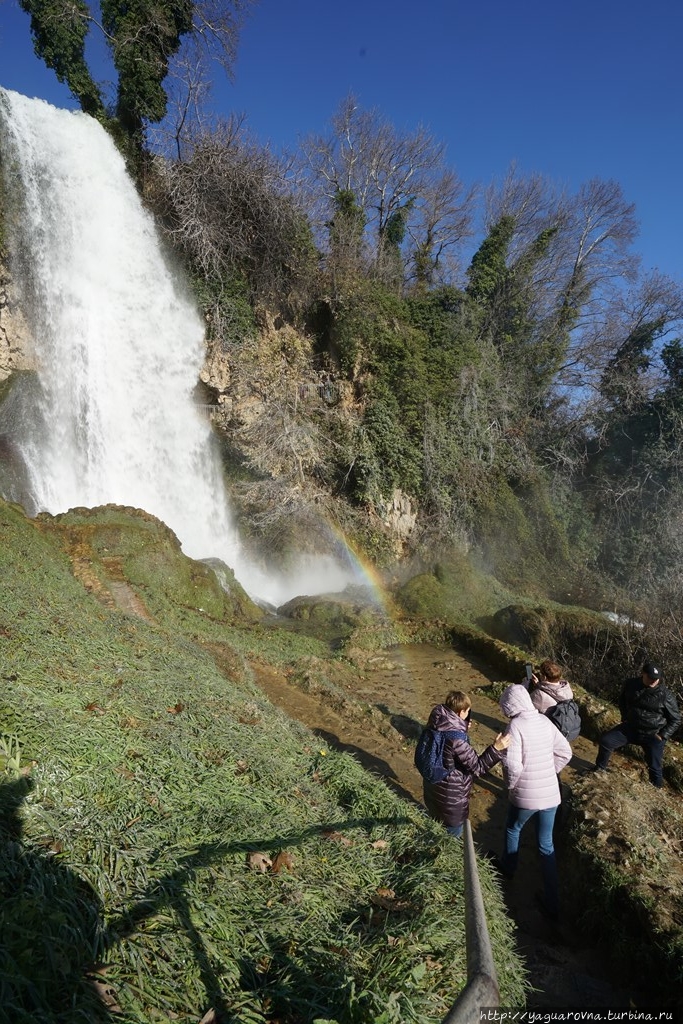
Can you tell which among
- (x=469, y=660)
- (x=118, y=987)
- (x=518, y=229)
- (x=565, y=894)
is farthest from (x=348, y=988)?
(x=518, y=229)

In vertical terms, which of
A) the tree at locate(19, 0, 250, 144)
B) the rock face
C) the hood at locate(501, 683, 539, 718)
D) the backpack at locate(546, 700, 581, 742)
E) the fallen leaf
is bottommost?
the backpack at locate(546, 700, 581, 742)

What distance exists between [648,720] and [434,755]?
339cm

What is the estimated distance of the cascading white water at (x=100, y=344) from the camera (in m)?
14.4

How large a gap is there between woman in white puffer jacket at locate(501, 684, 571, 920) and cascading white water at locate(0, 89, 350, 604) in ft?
43.7

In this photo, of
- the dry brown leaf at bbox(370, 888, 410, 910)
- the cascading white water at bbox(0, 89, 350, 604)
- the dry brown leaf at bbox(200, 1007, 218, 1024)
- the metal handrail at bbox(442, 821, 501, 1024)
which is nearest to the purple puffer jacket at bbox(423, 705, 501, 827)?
the dry brown leaf at bbox(370, 888, 410, 910)

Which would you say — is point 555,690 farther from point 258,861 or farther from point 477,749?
point 258,861

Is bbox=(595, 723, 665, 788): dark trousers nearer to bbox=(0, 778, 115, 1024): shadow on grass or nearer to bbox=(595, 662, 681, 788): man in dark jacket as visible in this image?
bbox=(595, 662, 681, 788): man in dark jacket

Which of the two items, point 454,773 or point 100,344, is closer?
point 454,773

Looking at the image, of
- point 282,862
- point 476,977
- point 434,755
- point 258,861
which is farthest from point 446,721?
point 476,977

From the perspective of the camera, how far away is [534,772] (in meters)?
4.32

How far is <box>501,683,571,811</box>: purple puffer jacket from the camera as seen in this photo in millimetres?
4277

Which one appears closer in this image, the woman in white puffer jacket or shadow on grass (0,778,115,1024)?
shadow on grass (0,778,115,1024)

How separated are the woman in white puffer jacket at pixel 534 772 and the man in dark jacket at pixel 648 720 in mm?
2120

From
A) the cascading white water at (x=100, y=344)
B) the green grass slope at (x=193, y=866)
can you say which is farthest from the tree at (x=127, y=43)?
the green grass slope at (x=193, y=866)
